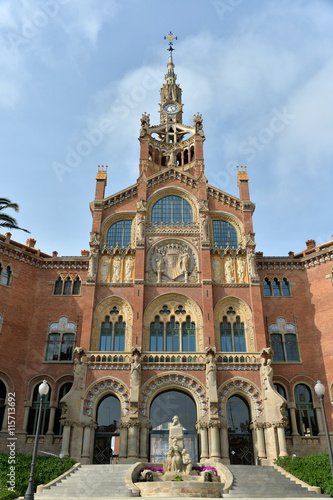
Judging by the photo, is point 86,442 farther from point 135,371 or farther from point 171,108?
point 171,108

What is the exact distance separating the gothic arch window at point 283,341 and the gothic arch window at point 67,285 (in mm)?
17081

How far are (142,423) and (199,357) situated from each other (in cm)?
633

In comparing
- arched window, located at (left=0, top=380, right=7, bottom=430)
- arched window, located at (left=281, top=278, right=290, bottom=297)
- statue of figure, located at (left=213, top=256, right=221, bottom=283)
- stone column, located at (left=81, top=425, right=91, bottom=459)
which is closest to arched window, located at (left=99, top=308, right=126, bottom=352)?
stone column, located at (left=81, top=425, right=91, bottom=459)

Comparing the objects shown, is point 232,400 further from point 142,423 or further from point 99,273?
point 99,273

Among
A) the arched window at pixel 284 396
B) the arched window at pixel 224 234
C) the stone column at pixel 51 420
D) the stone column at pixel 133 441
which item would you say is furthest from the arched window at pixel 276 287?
the stone column at pixel 51 420

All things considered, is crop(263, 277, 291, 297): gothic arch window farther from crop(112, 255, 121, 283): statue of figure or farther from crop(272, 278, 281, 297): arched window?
crop(112, 255, 121, 283): statue of figure

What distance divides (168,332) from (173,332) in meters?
0.40

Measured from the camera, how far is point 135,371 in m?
33.6

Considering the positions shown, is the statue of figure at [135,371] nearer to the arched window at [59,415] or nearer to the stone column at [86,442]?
the stone column at [86,442]

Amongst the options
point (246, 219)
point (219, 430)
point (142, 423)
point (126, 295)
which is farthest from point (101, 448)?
point (246, 219)

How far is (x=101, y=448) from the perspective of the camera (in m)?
33.2

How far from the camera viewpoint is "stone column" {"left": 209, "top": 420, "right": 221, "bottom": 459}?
31250 mm

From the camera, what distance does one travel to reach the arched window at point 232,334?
36281 millimetres

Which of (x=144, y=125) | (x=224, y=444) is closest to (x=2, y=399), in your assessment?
(x=224, y=444)
